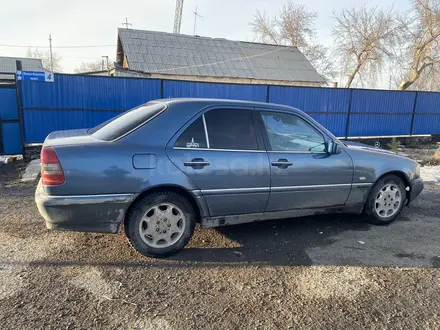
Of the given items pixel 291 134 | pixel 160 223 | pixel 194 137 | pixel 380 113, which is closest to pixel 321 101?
pixel 380 113

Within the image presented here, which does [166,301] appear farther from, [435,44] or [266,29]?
[266,29]

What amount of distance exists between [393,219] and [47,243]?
4449 mm

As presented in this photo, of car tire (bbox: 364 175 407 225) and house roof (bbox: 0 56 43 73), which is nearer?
car tire (bbox: 364 175 407 225)

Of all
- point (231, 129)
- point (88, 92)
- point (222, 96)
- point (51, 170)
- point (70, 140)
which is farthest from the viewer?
point (222, 96)

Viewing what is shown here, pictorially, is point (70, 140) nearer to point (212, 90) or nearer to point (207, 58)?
point (212, 90)

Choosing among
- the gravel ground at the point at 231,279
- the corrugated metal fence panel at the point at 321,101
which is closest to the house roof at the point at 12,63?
the corrugated metal fence panel at the point at 321,101

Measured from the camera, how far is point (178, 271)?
3234mm

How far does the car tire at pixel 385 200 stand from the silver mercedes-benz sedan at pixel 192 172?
188 millimetres

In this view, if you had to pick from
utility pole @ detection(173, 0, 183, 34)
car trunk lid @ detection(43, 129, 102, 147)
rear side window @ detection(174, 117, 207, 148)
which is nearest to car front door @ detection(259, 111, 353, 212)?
rear side window @ detection(174, 117, 207, 148)

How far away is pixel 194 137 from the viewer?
3.47 metres

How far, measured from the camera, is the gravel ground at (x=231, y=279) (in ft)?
8.36

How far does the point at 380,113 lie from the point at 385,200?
10.8 meters

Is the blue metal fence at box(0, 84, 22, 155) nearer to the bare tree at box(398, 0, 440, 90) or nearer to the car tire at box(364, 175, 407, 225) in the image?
the car tire at box(364, 175, 407, 225)

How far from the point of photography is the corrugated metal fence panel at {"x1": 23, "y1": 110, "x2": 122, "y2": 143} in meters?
9.02
